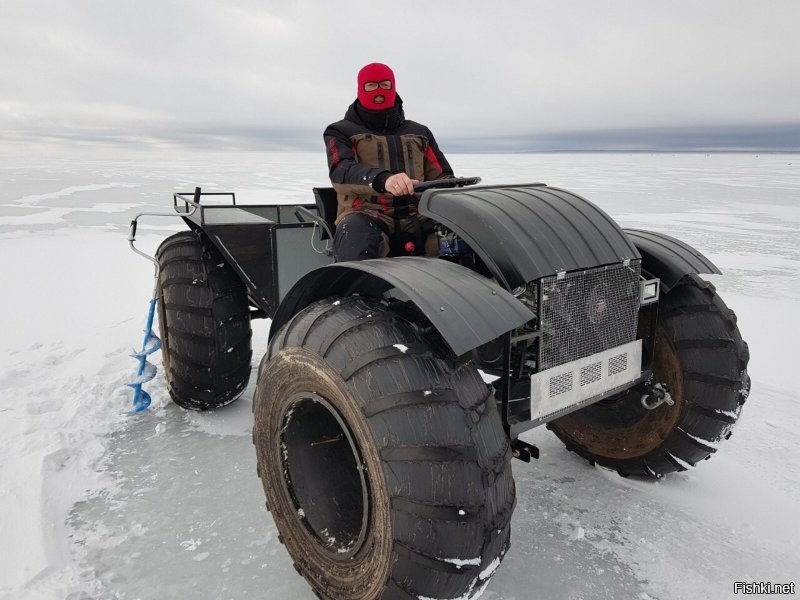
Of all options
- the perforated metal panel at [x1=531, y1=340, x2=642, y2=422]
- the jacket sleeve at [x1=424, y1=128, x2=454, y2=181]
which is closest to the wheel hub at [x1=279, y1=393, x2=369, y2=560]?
the perforated metal panel at [x1=531, y1=340, x2=642, y2=422]

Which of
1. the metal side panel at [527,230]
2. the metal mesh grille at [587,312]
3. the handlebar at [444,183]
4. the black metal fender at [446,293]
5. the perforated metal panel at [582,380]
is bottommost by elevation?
the perforated metal panel at [582,380]

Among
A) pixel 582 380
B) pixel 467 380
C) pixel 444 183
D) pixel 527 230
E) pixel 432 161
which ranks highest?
pixel 432 161

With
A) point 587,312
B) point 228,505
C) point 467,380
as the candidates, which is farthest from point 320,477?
point 587,312

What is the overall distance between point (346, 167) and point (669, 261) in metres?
1.55

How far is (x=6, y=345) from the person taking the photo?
4.95 meters

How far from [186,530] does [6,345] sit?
11.6 feet

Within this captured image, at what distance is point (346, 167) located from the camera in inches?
110

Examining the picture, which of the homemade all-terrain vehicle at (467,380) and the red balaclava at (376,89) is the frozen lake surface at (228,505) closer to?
the homemade all-terrain vehicle at (467,380)

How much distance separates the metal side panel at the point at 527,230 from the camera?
2.02 m

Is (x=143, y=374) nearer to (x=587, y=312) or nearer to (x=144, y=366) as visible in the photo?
(x=144, y=366)

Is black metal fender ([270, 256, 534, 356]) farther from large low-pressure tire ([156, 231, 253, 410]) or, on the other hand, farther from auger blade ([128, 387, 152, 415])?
auger blade ([128, 387, 152, 415])

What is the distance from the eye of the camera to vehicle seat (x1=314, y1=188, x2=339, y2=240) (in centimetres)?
325

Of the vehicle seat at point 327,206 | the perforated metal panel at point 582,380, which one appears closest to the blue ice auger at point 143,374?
the vehicle seat at point 327,206

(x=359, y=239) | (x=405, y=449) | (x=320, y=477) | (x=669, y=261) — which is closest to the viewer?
(x=405, y=449)
